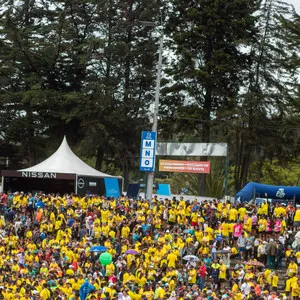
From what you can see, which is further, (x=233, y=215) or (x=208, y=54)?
(x=208, y=54)

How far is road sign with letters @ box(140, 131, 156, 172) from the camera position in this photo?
37.6 m

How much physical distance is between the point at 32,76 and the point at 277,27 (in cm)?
1632

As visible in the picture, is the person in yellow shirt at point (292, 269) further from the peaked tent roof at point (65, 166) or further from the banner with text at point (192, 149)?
the peaked tent roof at point (65, 166)

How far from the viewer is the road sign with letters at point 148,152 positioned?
123 feet

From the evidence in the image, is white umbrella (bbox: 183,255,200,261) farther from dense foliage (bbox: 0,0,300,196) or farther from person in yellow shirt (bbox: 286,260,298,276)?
dense foliage (bbox: 0,0,300,196)

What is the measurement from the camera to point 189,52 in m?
48.3

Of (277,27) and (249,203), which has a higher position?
(277,27)

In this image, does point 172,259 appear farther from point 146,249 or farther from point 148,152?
point 148,152

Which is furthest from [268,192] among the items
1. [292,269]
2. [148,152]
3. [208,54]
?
[208,54]

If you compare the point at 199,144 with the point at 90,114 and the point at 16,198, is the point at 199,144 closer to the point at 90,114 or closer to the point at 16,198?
the point at 16,198

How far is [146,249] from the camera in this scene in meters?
30.8

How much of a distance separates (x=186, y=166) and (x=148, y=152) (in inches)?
171

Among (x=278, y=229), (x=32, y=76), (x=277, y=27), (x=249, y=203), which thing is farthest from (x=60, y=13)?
(x=278, y=229)

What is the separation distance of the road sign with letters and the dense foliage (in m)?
8.12
